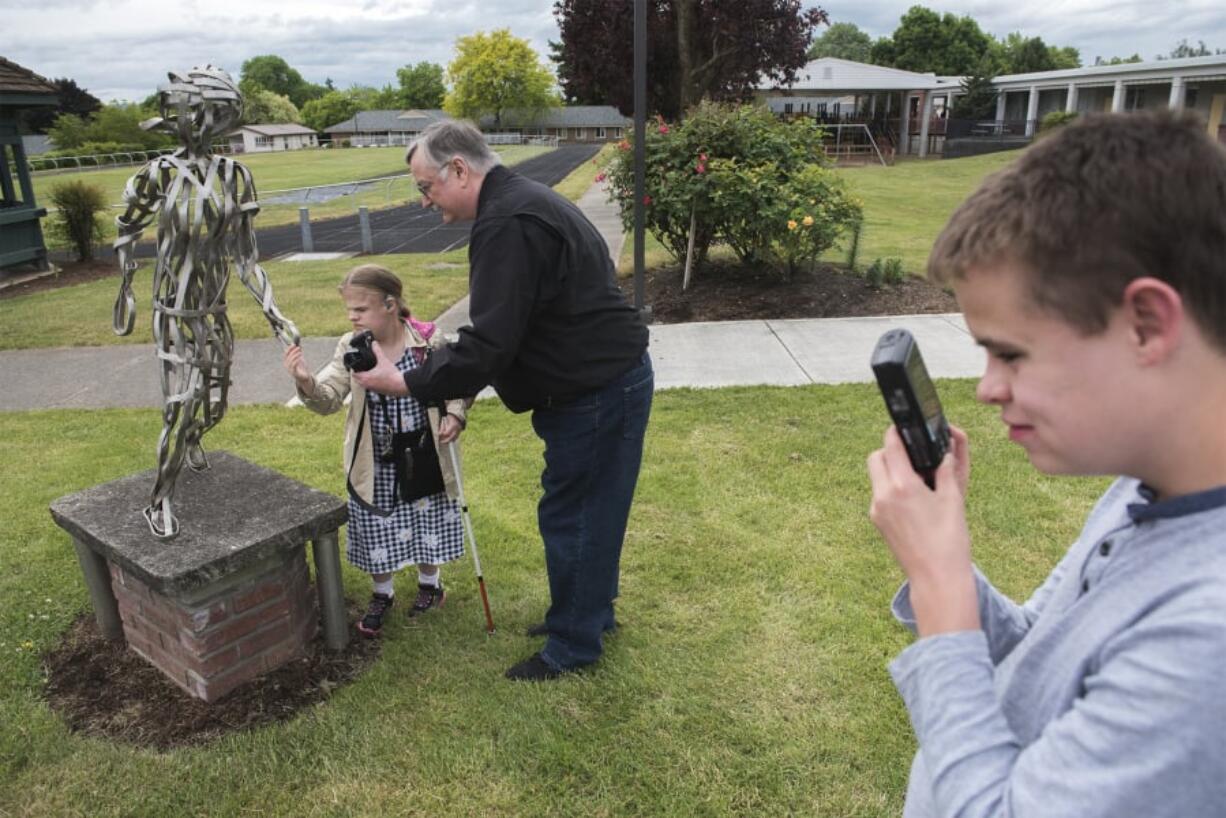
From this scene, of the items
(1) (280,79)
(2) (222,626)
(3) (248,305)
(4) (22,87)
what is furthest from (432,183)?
(1) (280,79)

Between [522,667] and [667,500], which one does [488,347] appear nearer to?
[522,667]

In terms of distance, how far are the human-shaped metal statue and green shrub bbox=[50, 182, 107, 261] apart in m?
13.1

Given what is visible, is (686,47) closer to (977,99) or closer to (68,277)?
(68,277)

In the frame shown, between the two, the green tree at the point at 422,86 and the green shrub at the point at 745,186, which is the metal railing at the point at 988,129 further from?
the green tree at the point at 422,86

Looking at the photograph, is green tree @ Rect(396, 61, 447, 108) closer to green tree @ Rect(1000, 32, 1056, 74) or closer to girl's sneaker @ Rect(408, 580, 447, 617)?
green tree @ Rect(1000, 32, 1056, 74)

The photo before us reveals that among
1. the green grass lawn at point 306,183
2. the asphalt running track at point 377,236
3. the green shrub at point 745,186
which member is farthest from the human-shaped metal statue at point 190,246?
the asphalt running track at point 377,236

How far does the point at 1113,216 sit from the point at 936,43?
8121 centimetres

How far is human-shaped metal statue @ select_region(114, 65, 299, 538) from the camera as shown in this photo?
9.02 ft

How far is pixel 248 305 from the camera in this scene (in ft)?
33.6

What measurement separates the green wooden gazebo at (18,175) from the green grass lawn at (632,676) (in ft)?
30.7

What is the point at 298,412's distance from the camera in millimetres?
6352

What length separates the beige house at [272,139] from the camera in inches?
3376

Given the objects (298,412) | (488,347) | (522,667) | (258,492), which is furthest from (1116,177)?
(298,412)

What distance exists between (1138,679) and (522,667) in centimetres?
277
